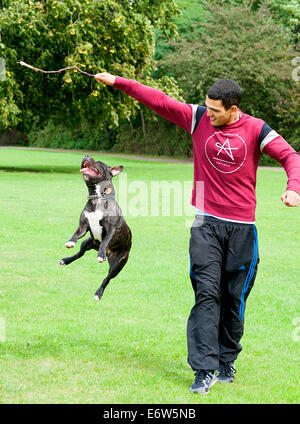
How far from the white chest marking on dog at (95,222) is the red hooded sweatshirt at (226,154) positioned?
66.9 inches

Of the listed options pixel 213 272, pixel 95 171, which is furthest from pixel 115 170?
pixel 213 272

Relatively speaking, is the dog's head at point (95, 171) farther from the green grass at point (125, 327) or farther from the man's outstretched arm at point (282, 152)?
the green grass at point (125, 327)

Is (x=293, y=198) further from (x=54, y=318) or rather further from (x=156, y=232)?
(x=156, y=232)

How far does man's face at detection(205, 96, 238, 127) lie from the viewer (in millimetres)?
5805

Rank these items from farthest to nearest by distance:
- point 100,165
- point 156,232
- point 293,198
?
point 156,232 → point 293,198 → point 100,165

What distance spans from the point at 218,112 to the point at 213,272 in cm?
146

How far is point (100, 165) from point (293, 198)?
5.66ft

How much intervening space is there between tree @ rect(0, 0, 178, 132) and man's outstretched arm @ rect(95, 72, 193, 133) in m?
18.6

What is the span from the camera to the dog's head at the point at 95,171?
4.13 m

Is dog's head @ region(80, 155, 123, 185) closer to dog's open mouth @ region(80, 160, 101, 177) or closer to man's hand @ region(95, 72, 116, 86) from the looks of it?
dog's open mouth @ region(80, 160, 101, 177)

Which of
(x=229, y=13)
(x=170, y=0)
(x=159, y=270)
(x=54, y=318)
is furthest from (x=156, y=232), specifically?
(x=229, y=13)

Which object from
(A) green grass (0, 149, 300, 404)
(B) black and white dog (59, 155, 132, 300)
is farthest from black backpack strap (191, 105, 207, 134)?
(A) green grass (0, 149, 300, 404)
